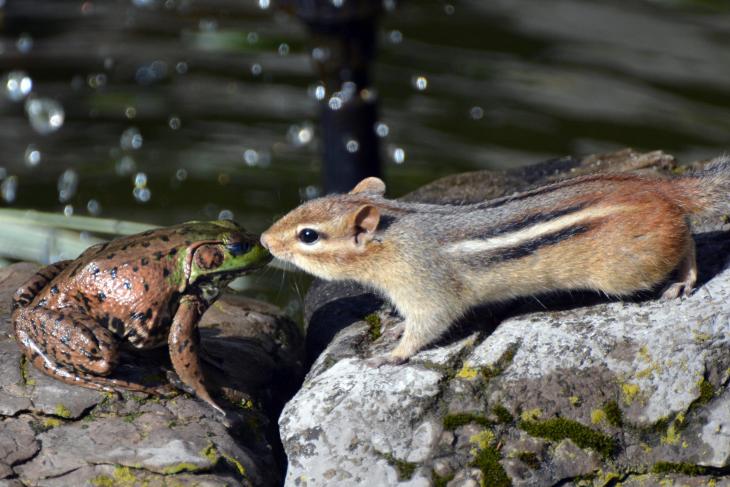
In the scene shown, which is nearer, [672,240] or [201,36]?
[672,240]

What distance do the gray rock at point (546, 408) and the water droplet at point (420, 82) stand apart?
24.7 feet

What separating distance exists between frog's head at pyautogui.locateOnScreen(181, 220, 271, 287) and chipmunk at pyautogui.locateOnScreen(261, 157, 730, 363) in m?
0.11

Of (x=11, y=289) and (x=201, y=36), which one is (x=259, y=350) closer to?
(x=11, y=289)

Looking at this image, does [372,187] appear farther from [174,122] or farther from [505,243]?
[174,122]

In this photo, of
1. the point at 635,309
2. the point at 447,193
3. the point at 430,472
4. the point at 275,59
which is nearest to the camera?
the point at 430,472

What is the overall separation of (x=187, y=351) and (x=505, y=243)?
1.55 metres

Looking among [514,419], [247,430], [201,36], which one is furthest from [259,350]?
[201,36]

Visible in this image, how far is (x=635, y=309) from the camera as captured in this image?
5.22m

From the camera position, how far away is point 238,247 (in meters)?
5.60

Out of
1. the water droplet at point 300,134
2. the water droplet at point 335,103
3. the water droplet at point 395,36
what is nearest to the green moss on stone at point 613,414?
the water droplet at point 335,103

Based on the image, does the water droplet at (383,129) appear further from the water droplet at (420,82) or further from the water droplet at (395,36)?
the water droplet at (395,36)

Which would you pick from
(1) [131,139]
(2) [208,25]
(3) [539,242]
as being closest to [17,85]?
(1) [131,139]

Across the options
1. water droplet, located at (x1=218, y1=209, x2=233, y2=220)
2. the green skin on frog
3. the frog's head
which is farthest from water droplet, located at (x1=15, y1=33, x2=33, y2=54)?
the frog's head

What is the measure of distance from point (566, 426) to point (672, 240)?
3.18 ft
